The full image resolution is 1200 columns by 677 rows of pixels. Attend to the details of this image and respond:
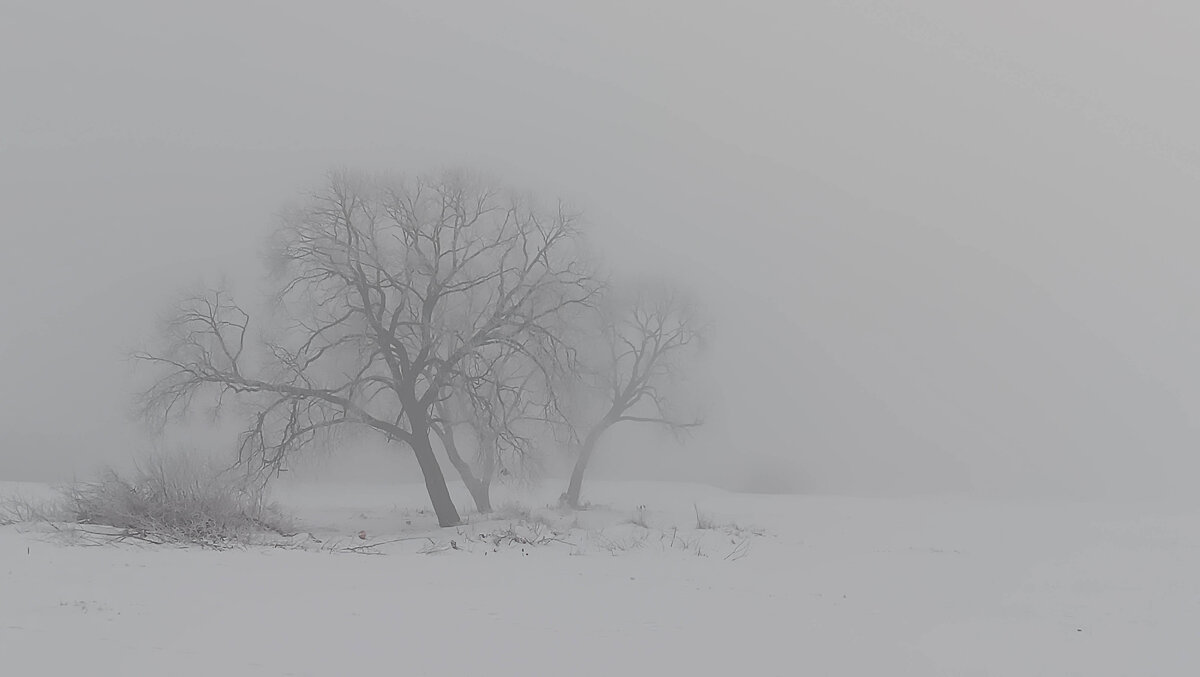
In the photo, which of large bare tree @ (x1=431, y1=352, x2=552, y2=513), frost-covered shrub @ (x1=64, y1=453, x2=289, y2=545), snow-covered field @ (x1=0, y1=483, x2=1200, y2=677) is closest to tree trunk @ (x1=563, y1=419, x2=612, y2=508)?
large bare tree @ (x1=431, y1=352, x2=552, y2=513)

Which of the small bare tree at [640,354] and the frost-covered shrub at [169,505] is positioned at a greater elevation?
the small bare tree at [640,354]

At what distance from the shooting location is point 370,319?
21562 mm

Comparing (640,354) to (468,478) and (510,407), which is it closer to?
(468,478)

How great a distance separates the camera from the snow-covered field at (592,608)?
24.4ft

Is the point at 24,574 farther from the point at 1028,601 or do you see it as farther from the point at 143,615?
the point at 1028,601

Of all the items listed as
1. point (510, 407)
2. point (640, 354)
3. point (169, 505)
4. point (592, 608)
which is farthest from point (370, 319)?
point (592, 608)

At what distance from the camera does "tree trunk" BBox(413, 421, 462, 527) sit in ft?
72.3

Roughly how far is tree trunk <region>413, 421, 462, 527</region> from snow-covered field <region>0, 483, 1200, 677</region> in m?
1.47

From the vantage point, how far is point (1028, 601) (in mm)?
14078

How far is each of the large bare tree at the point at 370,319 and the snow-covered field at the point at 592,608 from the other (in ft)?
10.4

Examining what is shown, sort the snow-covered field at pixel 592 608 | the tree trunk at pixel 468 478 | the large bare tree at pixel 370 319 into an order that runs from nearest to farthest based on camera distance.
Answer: the snow-covered field at pixel 592 608, the large bare tree at pixel 370 319, the tree trunk at pixel 468 478

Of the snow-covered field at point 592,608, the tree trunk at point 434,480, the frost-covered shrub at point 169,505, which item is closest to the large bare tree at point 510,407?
the tree trunk at point 434,480

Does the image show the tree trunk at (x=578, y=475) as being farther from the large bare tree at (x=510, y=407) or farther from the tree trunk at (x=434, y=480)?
the tree trunk at (x=434, y=480)

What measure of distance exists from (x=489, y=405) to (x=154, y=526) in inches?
342
